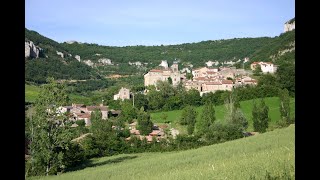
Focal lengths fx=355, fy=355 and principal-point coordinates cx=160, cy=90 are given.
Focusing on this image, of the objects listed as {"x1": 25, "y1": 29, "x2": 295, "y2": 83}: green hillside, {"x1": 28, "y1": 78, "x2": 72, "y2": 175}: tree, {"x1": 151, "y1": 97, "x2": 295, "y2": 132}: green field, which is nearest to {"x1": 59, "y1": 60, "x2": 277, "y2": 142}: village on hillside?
{"x1": 151, "y1": 97, "x2": 295, "y2": 132}: green field

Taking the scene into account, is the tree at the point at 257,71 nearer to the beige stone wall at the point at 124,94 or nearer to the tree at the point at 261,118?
the beige stone wall at the point at 124,94

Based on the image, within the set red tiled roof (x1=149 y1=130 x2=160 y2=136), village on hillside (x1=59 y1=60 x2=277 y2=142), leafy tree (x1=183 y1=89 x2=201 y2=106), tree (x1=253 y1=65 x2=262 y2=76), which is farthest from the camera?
tree (x1=253 y1=65 x2=262 y2=76)

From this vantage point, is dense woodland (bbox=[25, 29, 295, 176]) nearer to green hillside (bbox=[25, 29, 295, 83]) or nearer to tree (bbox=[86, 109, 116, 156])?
tree (bbox=[86, 109, 116, 156])

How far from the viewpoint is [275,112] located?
32.9m

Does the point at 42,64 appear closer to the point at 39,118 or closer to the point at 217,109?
the point at 217,109

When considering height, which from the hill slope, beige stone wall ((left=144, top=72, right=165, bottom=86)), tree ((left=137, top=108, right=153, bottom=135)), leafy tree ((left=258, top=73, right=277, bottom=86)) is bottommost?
tree ((left=137, top=108, right=153, bottom=135))

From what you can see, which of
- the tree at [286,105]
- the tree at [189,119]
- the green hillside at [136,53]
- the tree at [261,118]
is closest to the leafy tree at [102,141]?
the tree at [189,119]

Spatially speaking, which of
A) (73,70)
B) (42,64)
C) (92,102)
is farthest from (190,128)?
(73,70)

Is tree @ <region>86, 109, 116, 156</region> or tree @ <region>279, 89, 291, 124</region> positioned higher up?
tree @ <region>279, 89, 291, 124</region>

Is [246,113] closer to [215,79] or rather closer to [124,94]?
[124,94]

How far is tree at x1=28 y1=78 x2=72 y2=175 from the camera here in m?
14.5

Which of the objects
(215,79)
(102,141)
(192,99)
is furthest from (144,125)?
(215,79)
